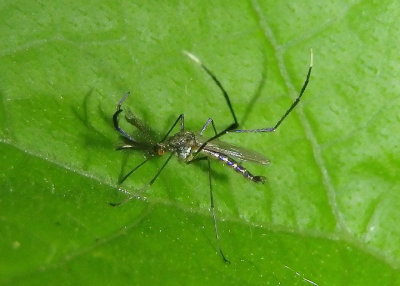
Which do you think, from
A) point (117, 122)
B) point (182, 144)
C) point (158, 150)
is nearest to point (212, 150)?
point (182, 144)

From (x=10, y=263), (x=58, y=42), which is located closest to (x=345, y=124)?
(x=58, y=42)

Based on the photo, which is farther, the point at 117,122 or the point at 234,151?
the point at 234,151

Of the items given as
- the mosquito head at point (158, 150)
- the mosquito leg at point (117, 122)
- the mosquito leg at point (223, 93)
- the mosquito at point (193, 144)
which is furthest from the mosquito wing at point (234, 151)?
the mosquito leg at point (117, 122)

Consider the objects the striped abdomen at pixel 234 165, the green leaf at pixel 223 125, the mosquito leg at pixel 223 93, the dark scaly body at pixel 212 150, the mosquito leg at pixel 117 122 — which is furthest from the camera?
the dark scaly body at pixel 212 150

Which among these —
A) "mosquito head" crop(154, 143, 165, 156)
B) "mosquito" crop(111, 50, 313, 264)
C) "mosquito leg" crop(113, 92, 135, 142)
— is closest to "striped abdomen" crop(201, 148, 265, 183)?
"mosquito" crop(111, 50, 313, 264)

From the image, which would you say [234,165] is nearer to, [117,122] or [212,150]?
[212,150]

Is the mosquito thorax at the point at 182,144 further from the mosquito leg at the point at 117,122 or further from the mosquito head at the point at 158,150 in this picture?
the mosquito leg at the point at 117,122
